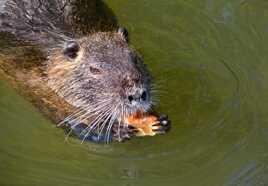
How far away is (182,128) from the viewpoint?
495cm

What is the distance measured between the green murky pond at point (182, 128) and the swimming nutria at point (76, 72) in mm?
154

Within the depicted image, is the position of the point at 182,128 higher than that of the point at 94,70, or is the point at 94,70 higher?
the point at 94,70

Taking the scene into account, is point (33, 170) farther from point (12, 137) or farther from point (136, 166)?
point (136, 166)

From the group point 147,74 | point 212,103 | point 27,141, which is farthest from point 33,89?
point 212,103

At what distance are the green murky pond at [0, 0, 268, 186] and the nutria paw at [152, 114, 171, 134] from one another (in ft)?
0.76

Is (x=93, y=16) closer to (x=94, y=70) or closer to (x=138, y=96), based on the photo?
(x=94, y=70)

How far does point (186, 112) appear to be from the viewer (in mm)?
5035

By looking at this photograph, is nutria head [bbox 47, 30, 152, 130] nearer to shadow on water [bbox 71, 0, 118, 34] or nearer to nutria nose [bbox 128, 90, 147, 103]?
nutria nose [bbox 128, 90, 147, 103]

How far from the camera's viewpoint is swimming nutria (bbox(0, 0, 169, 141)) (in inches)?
176

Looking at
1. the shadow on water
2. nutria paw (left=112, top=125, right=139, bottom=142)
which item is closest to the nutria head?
nutria paw (left=112, top=125, right=139, bottom=142)

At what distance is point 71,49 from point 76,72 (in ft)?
0.46

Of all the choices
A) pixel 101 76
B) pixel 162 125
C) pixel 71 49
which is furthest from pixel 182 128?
pixel 71 49

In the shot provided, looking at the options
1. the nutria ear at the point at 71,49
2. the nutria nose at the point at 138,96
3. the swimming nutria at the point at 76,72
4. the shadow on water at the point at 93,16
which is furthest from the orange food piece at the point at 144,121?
the shadow on water at the point at 93,16

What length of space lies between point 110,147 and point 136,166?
0.65ft
